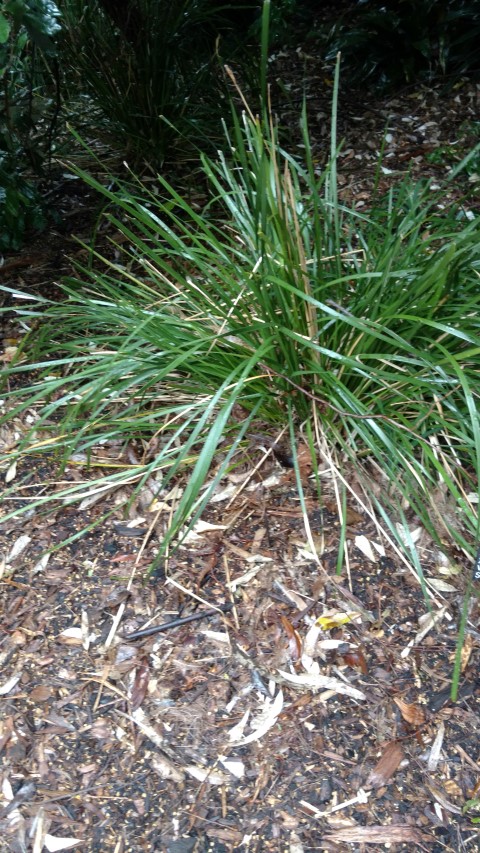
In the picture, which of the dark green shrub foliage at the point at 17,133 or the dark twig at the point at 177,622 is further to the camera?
the dark green shrub foliage at the point at 17,133

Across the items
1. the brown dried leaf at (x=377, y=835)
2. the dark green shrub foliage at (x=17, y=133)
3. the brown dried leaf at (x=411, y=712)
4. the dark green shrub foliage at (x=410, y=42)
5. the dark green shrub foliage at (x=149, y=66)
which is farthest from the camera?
the dark green shrub foliage at (x=410, y=42)

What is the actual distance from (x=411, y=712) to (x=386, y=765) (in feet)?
0.47

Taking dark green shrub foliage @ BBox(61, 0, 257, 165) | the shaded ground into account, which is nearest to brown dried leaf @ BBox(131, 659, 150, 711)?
the shaded ground

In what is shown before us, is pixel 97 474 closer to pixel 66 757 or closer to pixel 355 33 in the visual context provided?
pixel 66 757

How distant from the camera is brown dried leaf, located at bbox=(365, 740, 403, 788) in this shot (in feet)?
5.43

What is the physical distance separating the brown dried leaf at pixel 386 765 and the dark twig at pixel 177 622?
523 millimetres

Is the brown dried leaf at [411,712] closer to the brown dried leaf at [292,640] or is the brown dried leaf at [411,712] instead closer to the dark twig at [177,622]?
the brown dried leaf at [292,640]

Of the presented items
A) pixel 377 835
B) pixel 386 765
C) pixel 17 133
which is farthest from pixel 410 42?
pixel 377 835

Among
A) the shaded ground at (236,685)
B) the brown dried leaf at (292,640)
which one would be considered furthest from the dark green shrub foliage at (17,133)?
the brown dried leaf at (292,640)

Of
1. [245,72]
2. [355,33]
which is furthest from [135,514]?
[355,33]

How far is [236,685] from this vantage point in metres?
1.81

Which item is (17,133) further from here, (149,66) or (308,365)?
(308,365)

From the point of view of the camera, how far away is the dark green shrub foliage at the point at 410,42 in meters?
3.57

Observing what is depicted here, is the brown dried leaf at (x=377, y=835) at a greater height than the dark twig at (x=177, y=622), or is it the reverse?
the dark twig at (x=177, y=622)
